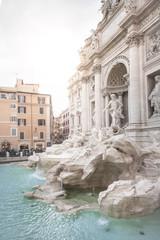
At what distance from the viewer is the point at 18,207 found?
5770 millimetres

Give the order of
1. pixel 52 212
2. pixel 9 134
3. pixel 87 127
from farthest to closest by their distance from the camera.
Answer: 1. pixel 9 134
2. pixel 87 127
3. pixel 52 212

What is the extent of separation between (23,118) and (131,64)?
65.5ft

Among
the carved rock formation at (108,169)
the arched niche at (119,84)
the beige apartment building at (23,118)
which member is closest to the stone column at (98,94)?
the arched niche at (119,84)

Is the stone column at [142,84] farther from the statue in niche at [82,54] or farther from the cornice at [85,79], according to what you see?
the statue in niche at [82,54]

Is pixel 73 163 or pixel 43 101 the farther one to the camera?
pixel 43 101

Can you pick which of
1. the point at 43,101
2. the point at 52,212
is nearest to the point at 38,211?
the point at 52,212

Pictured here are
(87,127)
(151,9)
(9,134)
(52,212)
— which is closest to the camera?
(52,212)

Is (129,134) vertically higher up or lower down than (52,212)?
higher up

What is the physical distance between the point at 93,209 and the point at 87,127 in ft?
42.2

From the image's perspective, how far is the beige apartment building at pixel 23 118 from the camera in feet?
81.0

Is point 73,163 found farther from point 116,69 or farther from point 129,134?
point 116,69

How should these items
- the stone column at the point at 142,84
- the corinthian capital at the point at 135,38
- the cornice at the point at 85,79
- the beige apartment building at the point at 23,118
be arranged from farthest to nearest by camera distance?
the beige apartment building at the point at 23,118, the cornice at the point at 85,79, the corinthian capital at the point at 135,38, the stone column at the point at 142,84

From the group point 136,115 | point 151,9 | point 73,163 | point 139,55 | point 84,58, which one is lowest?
point 73,163

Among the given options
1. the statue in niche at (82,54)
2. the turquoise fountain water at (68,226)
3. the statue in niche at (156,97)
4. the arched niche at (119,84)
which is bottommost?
the turquoise fountain water at (68,226)
